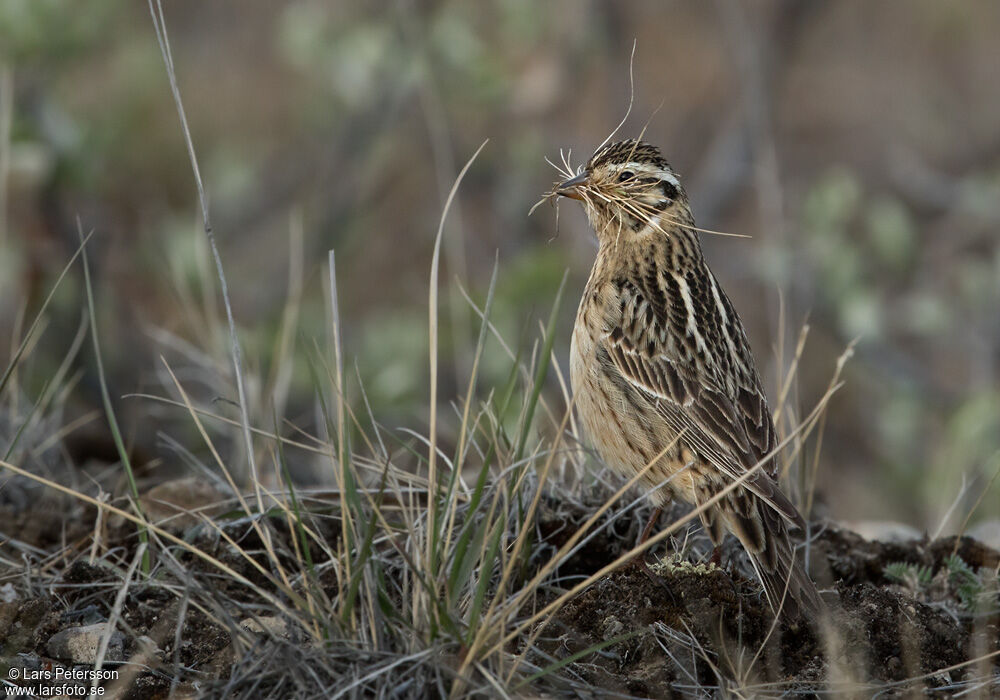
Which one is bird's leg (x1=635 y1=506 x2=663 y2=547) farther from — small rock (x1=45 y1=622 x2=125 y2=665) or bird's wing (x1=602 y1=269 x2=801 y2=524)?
small rock (x1=45 y1=622 x2=125 y2=665)

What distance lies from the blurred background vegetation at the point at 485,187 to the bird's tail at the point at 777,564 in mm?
1451

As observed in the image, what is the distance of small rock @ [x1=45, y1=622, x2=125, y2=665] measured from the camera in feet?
12.4

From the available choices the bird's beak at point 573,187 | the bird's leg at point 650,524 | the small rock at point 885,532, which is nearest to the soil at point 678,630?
the bird's leg at point 650,524

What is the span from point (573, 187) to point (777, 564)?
1.95m

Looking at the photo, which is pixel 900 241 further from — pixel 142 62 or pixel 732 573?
pixel 142 62

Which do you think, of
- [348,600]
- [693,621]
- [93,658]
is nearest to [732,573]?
[693,621]

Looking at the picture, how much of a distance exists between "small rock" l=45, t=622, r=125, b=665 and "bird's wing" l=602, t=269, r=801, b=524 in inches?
87.8

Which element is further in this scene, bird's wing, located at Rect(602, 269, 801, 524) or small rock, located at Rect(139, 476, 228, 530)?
small rock, located at Rect(139, 476, 228, 530)

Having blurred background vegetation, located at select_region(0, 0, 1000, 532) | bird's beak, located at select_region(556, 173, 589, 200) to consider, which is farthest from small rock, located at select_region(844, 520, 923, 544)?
bird's beak, located at select_region(556, 173, 589, 200)

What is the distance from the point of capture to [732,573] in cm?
452

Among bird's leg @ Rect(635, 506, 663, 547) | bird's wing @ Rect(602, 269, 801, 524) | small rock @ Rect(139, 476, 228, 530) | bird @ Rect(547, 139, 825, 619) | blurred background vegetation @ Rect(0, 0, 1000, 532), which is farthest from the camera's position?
blurred background vegetation @ Rect(0, 0, 1000, 532)

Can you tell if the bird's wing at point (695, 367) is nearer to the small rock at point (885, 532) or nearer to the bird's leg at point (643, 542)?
the bird's leg at point (643, 542)

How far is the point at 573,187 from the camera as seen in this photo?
209 inches

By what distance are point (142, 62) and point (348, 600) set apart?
8.38 meters
